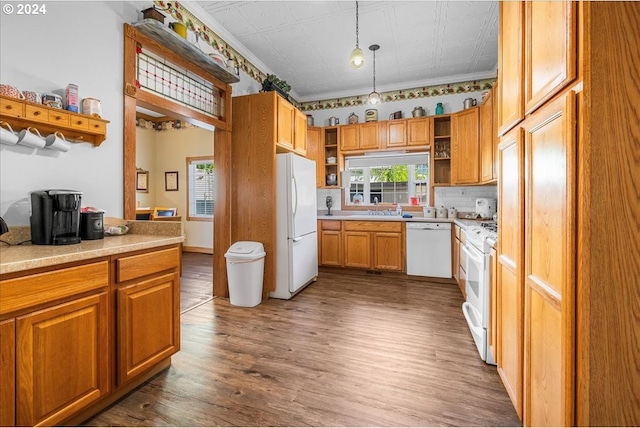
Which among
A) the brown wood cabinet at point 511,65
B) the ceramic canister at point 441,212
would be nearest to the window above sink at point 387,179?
the ceramic canister at point 441,212

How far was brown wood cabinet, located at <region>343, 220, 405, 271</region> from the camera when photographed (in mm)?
4391

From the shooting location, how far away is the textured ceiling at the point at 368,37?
9.71 feet

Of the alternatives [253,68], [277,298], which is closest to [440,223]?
[277,298]

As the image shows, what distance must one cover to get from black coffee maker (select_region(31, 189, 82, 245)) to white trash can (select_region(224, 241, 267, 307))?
164 centimetres

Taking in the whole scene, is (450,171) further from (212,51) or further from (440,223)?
(212,51)

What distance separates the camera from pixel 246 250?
3.18 meters

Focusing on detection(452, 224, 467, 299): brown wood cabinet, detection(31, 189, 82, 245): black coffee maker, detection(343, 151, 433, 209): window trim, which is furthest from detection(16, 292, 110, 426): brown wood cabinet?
detection(343, 151, 433, 209): window trim

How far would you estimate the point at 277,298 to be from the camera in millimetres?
3469

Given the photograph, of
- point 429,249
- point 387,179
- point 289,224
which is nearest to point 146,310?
point 289,224

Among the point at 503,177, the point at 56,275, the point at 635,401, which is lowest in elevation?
Answer: the point at 635,401

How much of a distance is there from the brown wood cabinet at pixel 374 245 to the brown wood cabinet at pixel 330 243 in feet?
0.34

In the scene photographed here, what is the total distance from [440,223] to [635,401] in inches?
135

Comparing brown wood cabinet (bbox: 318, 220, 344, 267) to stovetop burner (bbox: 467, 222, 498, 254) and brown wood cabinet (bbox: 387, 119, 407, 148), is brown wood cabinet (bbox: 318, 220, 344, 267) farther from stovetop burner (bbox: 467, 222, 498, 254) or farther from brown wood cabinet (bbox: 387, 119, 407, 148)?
stovetop burner (bbox: 467, 222, 498, 254)

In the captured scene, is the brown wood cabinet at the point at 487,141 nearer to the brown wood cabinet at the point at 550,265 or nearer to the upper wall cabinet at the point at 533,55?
the upper wall cabinet at the point at 533,55
